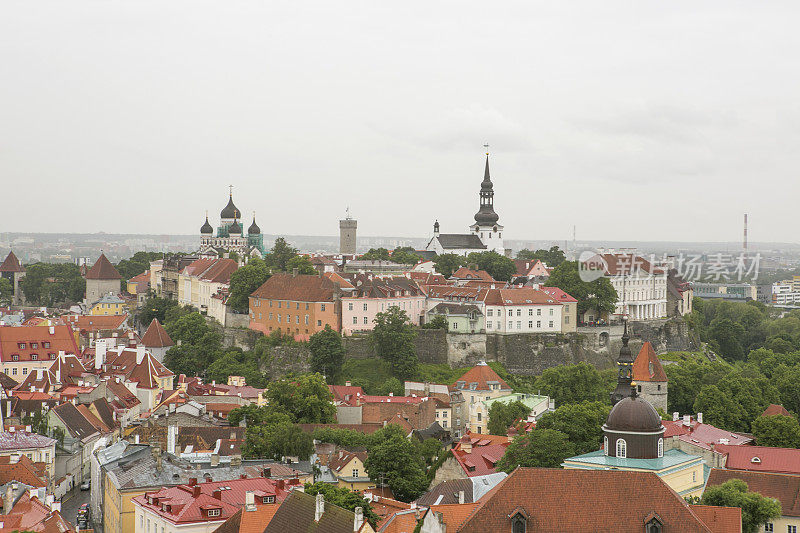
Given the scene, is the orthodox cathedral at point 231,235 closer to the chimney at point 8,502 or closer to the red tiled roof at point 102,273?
the red tiled roof at point 102,273

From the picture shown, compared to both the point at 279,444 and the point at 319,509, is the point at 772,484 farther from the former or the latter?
the point at 279,444

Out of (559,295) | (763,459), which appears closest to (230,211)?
(559,295)

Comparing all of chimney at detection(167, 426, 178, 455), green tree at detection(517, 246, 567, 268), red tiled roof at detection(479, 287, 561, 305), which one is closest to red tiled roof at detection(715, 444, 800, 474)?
chimney at detection(167, 426, 178, 455)

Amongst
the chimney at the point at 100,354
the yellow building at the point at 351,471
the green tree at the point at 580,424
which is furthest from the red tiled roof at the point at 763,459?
the chimney at the point at 100,354

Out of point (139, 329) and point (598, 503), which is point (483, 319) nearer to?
point (139, 329)

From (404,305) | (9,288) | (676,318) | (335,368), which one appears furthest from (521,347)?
(9,288)

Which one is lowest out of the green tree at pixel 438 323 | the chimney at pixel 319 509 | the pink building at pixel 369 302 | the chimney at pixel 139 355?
the chimney at pixel 139 355
